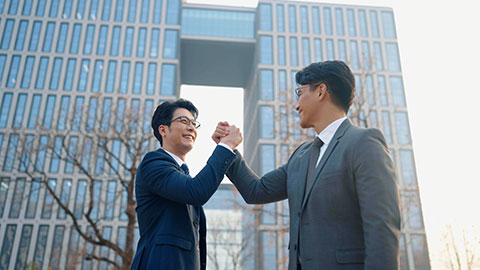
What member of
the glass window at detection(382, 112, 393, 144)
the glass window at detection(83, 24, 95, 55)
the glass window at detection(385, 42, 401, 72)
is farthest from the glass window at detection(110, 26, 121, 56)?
the glass window at detection(385, 42, 401, 72)

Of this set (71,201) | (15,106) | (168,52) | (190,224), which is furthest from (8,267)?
(190,224)

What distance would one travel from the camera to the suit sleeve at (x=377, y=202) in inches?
84.4

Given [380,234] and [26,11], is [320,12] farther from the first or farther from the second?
[380,234]

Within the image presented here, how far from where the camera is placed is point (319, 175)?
2.51 meters

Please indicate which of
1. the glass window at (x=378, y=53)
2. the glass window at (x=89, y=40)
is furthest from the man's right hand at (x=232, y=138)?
the glass window at (x=378, y=53)

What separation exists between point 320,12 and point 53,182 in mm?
36887

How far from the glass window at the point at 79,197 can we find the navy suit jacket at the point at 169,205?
4028 cm

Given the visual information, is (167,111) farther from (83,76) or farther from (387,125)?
(83,76)

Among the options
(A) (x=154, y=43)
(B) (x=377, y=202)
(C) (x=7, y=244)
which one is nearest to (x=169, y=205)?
(B) (x=377, y=202)

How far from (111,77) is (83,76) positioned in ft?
9.82

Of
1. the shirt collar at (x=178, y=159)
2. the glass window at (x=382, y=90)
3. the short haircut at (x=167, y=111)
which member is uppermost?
the glass window at (x=382, y=90)

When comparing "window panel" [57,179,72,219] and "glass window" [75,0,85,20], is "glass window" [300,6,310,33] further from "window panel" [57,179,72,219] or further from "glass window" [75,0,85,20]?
"window panel" [57,179,72,219]

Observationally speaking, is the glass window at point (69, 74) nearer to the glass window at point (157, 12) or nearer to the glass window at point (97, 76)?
the glass window at point (97, 76)

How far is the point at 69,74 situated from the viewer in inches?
1847
